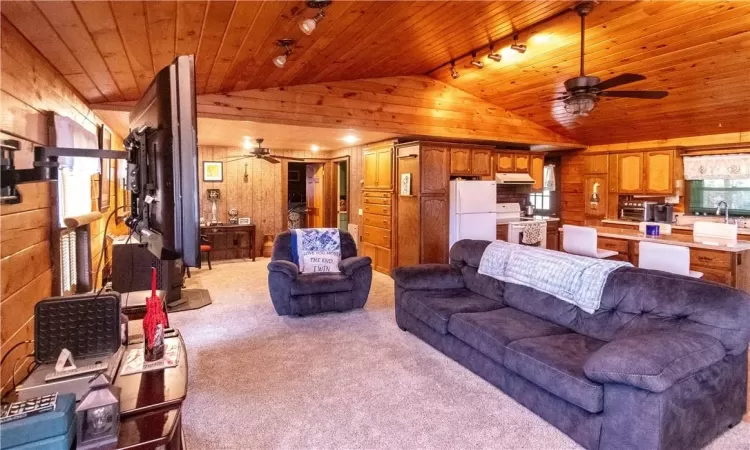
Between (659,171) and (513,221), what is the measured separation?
227 centimetres

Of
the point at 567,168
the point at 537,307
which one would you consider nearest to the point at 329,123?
the point at 537,307

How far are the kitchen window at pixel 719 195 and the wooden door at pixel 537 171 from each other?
2198 mm

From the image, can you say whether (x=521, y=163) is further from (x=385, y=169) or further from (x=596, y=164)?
(x=385, y=169)

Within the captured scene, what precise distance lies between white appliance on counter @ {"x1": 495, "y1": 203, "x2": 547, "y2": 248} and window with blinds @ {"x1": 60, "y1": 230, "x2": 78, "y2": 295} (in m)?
5.52

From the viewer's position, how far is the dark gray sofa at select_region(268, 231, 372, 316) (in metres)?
4.30

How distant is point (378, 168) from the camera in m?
6.68

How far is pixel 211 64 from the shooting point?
3.29m

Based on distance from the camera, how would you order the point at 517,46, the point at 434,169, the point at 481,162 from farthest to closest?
the point at 481,162 < the point at 434,169 < the point at 517,46

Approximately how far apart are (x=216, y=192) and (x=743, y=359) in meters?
7.53

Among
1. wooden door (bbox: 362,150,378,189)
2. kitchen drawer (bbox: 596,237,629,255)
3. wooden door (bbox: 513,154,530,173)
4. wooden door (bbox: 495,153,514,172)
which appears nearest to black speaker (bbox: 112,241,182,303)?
wooden door (bbox: 362,150,378,189)

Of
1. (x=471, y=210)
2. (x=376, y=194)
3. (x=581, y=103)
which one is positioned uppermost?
(x=581, y=103)

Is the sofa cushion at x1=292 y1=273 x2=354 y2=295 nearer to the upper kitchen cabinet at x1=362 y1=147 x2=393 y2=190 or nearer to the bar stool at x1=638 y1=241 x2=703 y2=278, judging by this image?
the upper kitchen cabinet at x1=362 y1=147 x2=393 y2=190

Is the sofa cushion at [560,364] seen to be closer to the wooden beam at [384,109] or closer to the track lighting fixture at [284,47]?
the track lighting fixture at [284,47]

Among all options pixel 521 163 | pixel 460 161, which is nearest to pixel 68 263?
pixel 460 161
